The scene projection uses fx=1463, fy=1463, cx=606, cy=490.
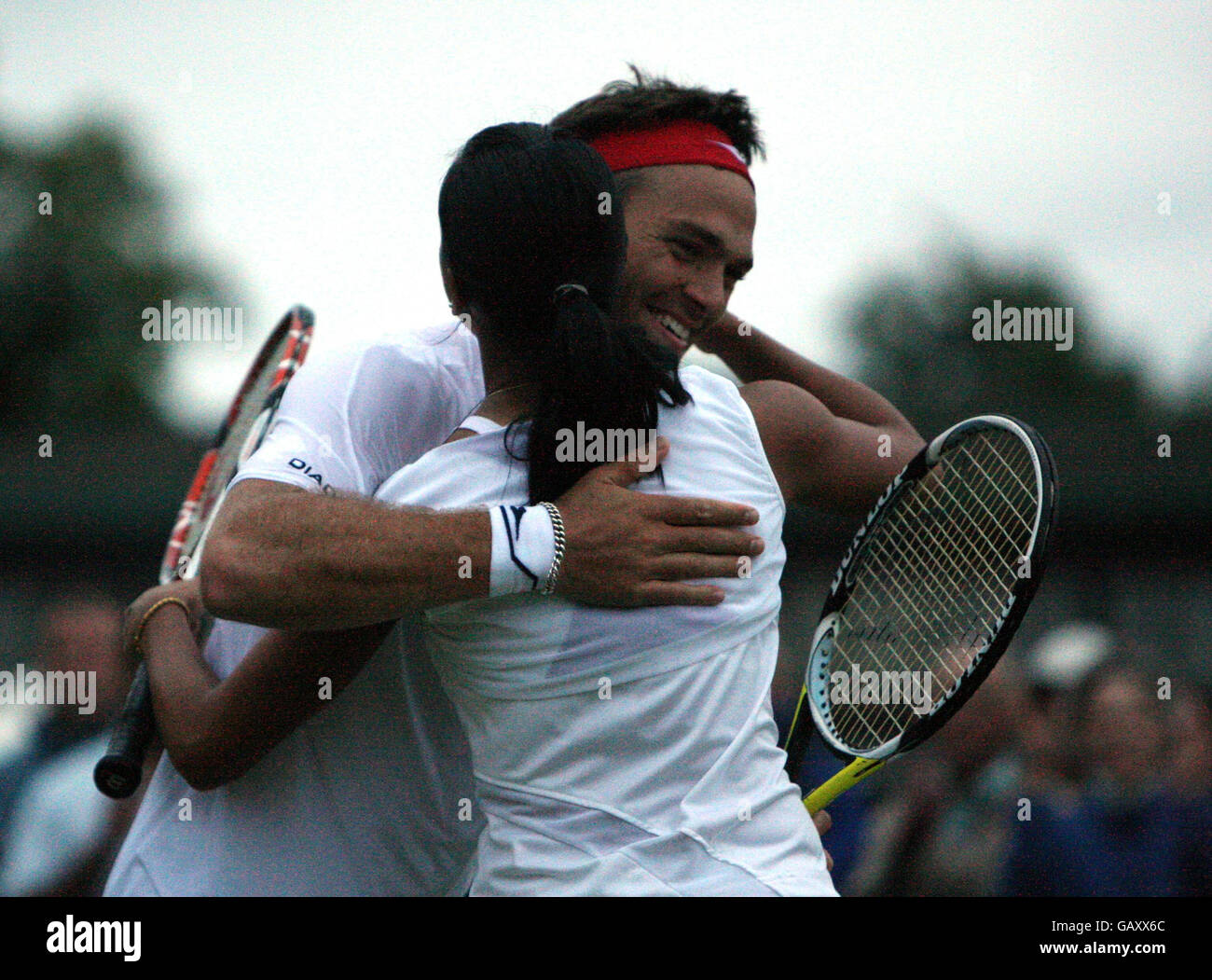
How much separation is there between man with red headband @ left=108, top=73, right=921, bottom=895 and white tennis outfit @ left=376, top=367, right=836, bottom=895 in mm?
68

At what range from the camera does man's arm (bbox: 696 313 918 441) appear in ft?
11.3

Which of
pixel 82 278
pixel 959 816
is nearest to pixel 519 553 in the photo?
pixel 959 816

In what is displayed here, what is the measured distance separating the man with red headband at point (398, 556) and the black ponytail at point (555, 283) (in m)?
0.12

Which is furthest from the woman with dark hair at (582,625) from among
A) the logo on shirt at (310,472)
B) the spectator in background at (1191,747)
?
the spectator in background at (1191,747)

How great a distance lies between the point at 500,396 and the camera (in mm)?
2432

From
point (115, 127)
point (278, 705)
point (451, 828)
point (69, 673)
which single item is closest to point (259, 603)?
point (278, 705)

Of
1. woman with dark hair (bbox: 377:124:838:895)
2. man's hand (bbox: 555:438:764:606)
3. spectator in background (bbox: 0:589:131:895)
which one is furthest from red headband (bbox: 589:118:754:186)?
spectator in background (bbox: 0:589:131:895)

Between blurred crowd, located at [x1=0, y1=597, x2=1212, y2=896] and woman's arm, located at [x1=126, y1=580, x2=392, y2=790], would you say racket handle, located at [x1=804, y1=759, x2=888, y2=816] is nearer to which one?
woman's arm, located at [x1=126, y1=580, x2=392, y2=790]

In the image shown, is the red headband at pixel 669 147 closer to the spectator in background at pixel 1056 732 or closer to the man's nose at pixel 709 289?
the man's nose at pixel 709 289

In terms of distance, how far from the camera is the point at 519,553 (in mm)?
2242

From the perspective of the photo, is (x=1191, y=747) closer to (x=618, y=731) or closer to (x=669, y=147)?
(x=669, y=147)

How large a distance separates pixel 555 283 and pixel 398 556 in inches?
20.3
